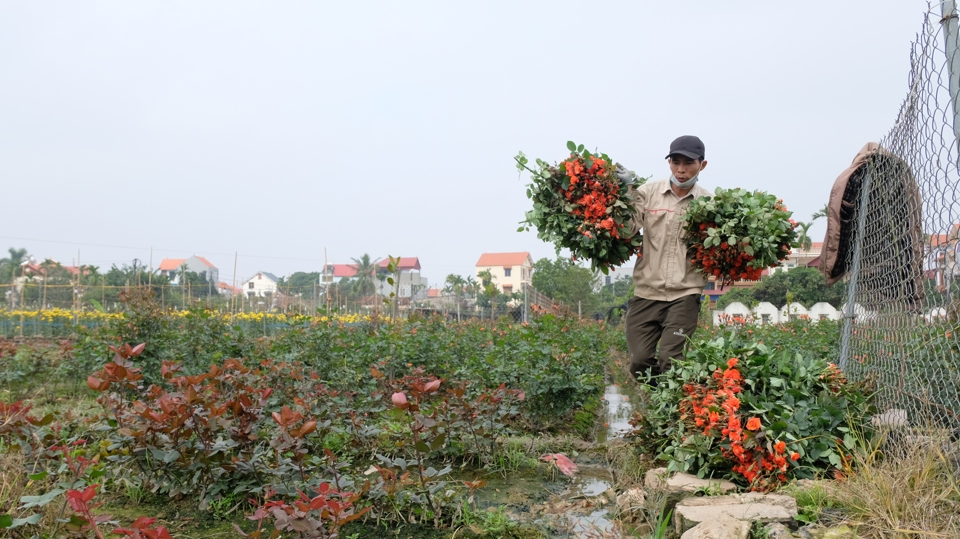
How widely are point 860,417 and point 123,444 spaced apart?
3368 millimetres

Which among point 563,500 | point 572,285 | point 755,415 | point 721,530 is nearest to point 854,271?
point 755,415

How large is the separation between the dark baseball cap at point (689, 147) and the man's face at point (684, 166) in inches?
2.2

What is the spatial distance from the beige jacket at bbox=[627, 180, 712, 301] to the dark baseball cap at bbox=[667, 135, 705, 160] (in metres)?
0.27

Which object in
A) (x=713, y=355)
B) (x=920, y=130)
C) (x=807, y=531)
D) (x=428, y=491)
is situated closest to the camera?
(x=807, y=531)

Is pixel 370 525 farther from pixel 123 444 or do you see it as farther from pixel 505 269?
pixel 505 269

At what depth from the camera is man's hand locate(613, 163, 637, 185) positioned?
4.50 metres

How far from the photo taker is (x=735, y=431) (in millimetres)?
3176

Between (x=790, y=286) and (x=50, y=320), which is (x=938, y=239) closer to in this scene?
(x=50, y=320)

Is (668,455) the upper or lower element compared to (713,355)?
lower

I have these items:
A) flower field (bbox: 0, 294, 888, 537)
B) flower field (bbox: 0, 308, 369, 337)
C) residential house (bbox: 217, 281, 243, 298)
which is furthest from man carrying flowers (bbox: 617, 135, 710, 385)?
residential house (bbox: 217, 281, 243, 298)

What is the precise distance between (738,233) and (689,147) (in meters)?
0.63

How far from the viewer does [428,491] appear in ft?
9.09

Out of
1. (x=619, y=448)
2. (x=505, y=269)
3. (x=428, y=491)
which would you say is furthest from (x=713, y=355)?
(x=505, y=269)

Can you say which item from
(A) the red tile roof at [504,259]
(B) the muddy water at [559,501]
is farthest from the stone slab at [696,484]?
(A) the red tile roof at [504,259]
